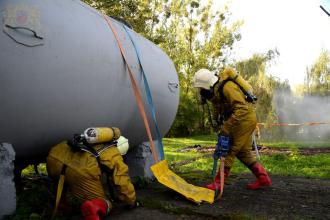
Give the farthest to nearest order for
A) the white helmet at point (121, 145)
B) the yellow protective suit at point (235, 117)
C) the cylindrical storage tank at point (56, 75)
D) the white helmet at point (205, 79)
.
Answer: the white helmet at point (205, 79), the yellow protective suit at point (235, 117), the white helmet at point (121, 145), the cylindrical storage tank at point (56, 75)

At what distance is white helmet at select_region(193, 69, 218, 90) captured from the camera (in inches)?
185

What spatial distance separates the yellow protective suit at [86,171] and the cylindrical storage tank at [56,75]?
24 centimetres

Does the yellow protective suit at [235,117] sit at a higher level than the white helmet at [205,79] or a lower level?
lower

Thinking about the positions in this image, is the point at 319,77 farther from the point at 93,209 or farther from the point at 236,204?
the point at 93,209

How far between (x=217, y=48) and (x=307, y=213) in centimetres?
2926

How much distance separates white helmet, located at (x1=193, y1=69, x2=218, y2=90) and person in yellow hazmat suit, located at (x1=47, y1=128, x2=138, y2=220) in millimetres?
1533

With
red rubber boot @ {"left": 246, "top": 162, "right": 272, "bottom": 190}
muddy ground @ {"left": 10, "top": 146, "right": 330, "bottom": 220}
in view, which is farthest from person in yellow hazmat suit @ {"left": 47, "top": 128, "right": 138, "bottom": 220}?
red rubber boot @ {"left": 246, "top": 162, "right": 272, "bottom": 190}

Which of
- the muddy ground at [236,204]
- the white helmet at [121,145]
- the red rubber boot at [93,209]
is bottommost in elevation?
the muddy ground at [236,204]

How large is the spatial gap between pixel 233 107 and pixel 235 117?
128 millimetres

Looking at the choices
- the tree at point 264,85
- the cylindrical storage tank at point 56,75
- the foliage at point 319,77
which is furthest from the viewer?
the foliage at point 319,77

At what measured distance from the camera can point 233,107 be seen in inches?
178

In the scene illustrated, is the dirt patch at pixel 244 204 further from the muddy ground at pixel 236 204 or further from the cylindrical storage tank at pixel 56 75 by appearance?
the cylindrical storage tank at pixel 56 75

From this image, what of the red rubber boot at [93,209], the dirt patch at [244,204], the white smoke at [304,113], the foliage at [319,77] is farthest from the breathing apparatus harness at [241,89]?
the foliage at [319,77]

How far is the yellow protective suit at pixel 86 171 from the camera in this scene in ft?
11.3
